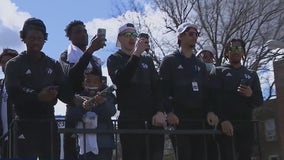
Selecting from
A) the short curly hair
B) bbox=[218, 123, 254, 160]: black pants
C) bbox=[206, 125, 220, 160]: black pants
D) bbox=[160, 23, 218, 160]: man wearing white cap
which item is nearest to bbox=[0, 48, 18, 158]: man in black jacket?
the short curly hair

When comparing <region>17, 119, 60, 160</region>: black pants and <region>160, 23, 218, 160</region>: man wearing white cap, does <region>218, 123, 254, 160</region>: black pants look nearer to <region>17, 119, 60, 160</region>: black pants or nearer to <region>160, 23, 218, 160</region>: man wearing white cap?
<region>160, 23, 218, 160</region>: man wearing white cap

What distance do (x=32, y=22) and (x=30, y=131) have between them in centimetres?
110

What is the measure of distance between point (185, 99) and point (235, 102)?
0.75 m

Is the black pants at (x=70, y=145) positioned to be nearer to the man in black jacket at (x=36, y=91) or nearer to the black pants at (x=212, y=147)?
the man in black jacket at (x=36, y=91)

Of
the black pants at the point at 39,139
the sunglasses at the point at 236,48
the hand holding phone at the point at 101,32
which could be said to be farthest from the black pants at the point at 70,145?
the sunglasses at the point at 236,48

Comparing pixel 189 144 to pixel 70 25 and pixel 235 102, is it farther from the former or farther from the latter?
pixel 70 25

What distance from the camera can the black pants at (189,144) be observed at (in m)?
5.97

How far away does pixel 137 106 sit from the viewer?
5.89m

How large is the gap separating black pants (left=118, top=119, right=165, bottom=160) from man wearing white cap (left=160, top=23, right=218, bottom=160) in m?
0.22

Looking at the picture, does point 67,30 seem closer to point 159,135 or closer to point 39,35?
point 39,35

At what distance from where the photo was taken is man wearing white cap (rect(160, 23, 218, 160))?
600cm

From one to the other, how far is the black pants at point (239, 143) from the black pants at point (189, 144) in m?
0.32

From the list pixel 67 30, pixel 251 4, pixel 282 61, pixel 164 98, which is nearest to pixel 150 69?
pixel 164 98

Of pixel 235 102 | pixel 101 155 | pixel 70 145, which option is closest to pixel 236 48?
pixel 235 102
